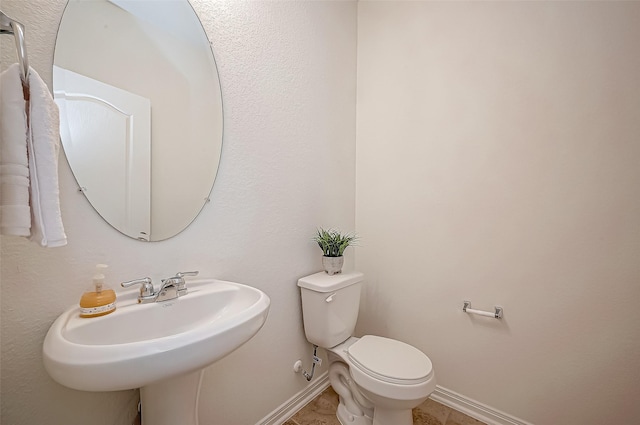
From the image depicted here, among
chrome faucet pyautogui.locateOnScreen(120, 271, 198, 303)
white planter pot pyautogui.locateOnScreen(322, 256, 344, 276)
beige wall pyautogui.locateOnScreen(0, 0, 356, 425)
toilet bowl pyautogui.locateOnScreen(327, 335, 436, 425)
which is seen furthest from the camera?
white planter pot pyautogui.locateOnScreen(322, 256, 344, 276)

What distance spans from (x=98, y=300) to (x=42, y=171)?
0.38m

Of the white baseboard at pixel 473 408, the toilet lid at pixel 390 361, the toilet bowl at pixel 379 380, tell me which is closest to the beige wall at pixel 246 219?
the toilet bowl at pixel 379 380

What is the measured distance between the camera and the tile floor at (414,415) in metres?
1.36

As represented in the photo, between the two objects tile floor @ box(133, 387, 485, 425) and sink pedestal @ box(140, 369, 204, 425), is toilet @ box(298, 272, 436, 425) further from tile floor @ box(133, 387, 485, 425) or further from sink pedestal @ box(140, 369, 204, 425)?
sink pedestal @ box(140, 369, 204, 425)

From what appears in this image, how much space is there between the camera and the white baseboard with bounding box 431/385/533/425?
132cm

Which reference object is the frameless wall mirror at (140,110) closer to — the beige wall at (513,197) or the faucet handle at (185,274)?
the faucet handle at (185,274)

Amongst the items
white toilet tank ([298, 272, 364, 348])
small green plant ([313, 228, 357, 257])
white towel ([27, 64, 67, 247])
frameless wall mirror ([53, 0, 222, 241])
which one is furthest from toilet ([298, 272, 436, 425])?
white towel ([27, 64, 67, 247])

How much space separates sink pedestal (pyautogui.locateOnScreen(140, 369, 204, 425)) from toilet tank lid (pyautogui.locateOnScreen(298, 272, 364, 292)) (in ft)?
2.13

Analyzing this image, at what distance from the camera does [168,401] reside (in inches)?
30.7

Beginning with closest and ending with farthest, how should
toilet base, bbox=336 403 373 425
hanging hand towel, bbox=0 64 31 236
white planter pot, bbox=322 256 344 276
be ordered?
hanging hand towel, bbox=0 64 31 236 → toilet base, bbox=336 403 373 425 → white planter pot, bbox=322 256 344 276

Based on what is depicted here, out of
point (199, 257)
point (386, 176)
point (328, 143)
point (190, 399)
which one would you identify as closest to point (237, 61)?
point (328, 143)

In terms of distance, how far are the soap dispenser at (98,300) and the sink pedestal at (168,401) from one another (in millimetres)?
265

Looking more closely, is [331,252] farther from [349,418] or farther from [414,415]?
[414,415]

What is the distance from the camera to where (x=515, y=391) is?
131 cm
